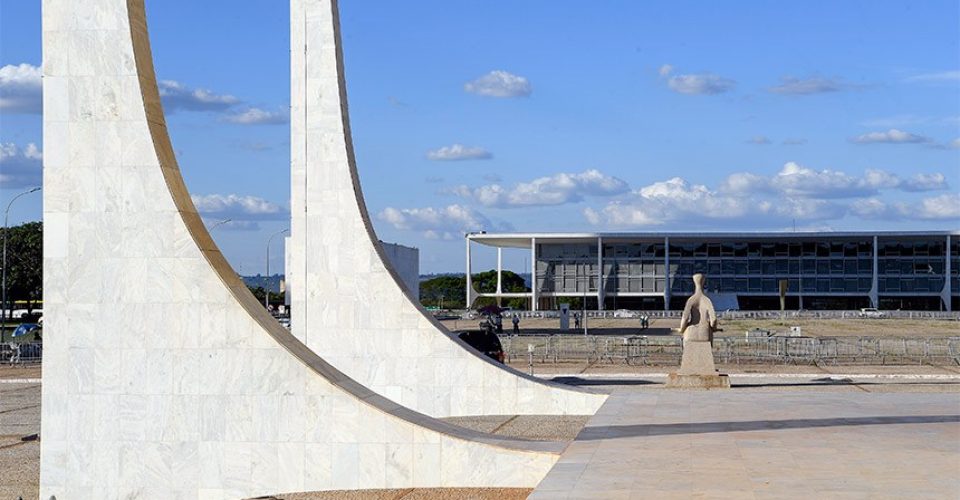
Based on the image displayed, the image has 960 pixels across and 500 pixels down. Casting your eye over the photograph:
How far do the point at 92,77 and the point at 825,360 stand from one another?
2661cm

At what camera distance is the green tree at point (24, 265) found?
252 ft

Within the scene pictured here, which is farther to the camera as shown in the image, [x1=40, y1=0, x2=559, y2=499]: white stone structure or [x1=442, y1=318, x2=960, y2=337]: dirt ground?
[x1=442, y1=318, x2=960, y2=337]: dirt ground

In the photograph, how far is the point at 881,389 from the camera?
24.2 metres

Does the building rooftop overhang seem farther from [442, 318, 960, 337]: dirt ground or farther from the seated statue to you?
the seated statue

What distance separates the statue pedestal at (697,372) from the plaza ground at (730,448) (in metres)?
2.17

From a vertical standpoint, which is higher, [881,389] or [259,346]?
[259,346]

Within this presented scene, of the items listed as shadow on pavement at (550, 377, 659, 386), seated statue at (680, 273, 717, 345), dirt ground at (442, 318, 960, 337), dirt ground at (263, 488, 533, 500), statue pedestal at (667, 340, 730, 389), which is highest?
seated statue at (680, 273, 717, 345)

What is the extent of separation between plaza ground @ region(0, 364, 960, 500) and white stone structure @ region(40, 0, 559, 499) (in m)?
0.60

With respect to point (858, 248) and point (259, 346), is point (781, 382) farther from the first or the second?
point (858, 248)

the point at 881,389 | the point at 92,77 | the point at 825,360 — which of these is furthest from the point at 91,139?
the point at 825,360

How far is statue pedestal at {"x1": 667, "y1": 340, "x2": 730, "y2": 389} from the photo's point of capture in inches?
853

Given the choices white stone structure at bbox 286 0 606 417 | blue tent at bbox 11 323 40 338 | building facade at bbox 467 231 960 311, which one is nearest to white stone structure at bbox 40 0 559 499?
white stone structure at bbox 286 0 606 417

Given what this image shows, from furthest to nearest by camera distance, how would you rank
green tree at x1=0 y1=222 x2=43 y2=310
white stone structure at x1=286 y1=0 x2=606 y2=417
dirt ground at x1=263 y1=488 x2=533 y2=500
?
green tree at x1=0 y1=222 x2=43 y2=310 → white stone structure at x1=286 y1=0 x2=606 y2=417 → dirt ground at x1=263 y1=488 x2=533 y2=500

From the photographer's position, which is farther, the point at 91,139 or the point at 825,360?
the point at 825,360
